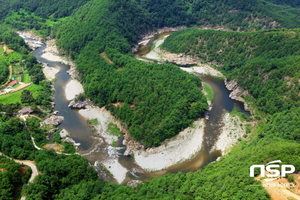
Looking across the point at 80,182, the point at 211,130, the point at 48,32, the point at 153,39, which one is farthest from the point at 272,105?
the point at 48,32

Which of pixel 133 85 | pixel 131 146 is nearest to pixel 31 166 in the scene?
pixel 131 146

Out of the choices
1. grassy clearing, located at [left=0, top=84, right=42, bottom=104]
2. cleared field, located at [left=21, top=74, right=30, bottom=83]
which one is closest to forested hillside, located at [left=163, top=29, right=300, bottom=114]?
grassy clearing, located at [left=0, top=84, right=42, bottom=104]

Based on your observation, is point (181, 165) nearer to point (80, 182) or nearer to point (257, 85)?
point (80, 182)

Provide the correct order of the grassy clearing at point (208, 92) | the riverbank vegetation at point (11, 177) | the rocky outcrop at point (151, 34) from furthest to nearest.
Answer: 1. the rocky outcrop at point (151, 34)
2. the grassy clearing at point (208, 92)
3. the riverbank vegetation at point (11, 177)

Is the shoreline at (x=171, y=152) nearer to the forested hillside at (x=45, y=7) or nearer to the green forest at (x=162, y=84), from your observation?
the green forest at (x=162, y=84)

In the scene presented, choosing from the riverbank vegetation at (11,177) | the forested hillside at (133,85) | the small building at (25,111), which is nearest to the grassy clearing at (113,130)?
the forested hillside at (133,85)

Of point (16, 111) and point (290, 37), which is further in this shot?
point (290, 37)
